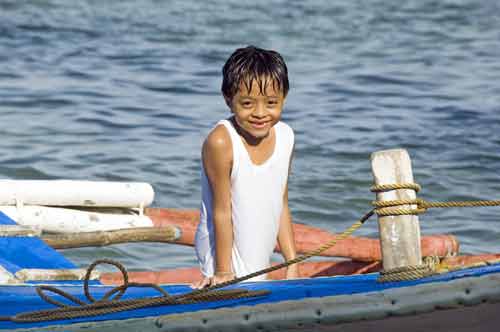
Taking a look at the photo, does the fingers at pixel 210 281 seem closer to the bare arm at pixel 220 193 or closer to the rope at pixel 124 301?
the bare arm at pixel 220 193

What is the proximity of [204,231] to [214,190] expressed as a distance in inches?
10.3

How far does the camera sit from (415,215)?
462cm

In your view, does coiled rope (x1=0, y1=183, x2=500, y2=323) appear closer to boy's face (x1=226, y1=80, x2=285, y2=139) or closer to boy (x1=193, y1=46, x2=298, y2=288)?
boy (x1=193, y1=46, x2=298, y2=288)

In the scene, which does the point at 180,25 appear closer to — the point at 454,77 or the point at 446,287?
the point at 454,77

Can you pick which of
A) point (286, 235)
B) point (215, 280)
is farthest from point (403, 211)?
point (286, 235)

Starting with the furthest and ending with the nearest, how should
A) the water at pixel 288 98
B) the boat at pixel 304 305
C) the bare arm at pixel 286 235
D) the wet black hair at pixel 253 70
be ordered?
the water at pixel 288 98
the bare arm at pixel 286 235
the wet black hair at pixel 253 70
the boat at pixel 304 305

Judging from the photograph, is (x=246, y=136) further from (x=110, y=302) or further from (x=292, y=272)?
(x=110, y=302)

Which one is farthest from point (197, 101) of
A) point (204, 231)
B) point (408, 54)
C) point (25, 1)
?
point (204, 231)

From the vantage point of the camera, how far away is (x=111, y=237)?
6688mm

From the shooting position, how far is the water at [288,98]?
10.4 meters

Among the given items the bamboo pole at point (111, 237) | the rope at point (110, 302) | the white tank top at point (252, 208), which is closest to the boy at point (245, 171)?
the white tank top at point (252, 208)

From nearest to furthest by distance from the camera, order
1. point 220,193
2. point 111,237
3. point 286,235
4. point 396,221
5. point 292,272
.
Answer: point 396,221, point 220,193, point 292,272, point 286,235, point 111,237

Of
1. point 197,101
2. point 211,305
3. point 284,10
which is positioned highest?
point 284,10

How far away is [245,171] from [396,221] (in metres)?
0.80
